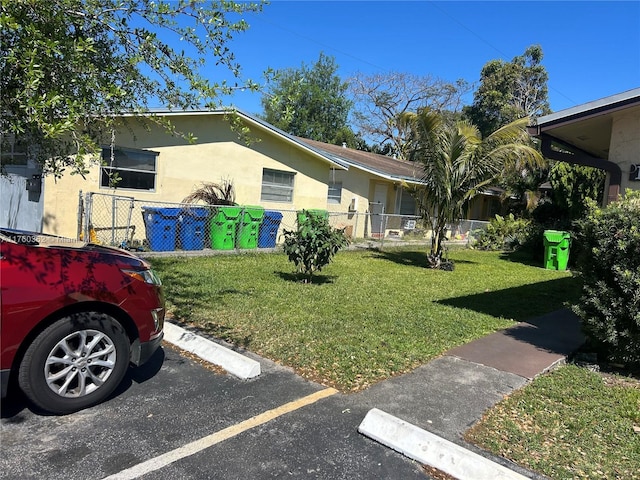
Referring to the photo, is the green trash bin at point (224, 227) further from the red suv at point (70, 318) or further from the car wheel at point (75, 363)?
the car wheel at point (75, 363)

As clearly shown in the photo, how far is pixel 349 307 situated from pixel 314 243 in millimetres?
1771

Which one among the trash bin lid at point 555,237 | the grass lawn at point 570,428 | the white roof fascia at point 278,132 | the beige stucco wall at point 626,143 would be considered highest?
the white roof fascia at point 278,132

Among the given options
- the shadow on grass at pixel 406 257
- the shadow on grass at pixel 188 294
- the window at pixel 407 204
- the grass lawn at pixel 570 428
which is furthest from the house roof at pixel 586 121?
the window at pixel 407 204

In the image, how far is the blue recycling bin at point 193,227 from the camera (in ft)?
38.6

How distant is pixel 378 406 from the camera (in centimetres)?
396

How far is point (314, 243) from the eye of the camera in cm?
866

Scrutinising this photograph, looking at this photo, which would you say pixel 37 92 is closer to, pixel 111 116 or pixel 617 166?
pixel 111 116

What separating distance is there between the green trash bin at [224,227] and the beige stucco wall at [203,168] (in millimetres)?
1848

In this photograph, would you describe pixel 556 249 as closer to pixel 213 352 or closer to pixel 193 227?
pixel 193 227

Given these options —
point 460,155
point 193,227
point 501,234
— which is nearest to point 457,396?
point 460,155

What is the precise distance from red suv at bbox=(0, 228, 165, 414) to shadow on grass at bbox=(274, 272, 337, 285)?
524cm

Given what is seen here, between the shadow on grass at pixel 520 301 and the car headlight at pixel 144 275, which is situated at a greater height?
the car headlight at pixel 144 275

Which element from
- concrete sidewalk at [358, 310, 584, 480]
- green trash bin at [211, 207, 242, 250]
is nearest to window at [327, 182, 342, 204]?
green trash bin at [211, 207, 242, 250]

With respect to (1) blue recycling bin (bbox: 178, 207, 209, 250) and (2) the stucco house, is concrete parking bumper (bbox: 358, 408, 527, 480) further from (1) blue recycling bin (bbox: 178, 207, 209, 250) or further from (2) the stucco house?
(1) blue recycling bin (bbox: 178, 207, 209, 250)
